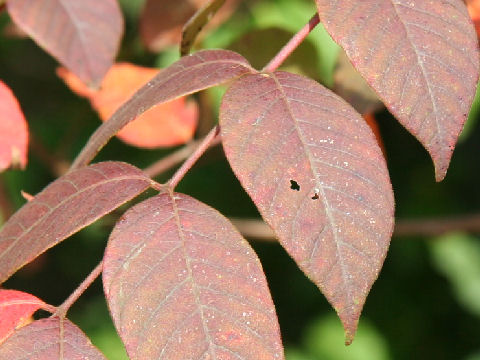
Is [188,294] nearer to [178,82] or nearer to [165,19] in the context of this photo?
[178,82]

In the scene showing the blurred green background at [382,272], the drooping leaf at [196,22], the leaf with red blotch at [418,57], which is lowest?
the blurred green background at [382,272]

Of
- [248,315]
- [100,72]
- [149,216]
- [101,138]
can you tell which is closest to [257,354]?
[248,315]

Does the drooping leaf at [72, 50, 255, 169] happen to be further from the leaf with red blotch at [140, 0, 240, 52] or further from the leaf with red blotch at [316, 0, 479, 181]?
the leaf with red blotch at [140, 0, 240, 52]

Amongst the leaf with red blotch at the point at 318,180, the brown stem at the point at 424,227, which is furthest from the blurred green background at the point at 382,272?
the leaf with red blotch at the point at 318,180

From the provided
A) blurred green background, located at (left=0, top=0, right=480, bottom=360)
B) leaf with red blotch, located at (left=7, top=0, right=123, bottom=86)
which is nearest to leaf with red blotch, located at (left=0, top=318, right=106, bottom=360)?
leaf with red blotch, located at (left=7, top=0, right=123, bottom=86)

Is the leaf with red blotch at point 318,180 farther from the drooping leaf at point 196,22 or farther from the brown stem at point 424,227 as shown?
the brown stem at point 424,227

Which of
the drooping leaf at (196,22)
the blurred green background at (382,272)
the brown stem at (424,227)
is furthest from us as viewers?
the blurred green background at (382,272)
